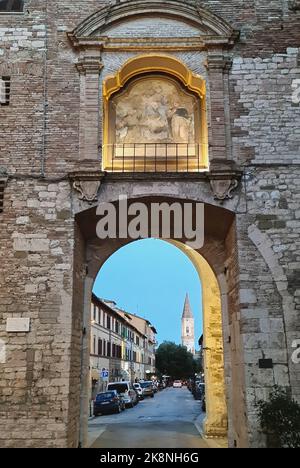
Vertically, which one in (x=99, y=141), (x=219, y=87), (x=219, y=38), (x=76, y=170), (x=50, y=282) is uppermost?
(x=219, y=38)

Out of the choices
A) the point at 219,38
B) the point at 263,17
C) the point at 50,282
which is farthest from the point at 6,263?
the point at 263,17

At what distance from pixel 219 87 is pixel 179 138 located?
4.27 feet

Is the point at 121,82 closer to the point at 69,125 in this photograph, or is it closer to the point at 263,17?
the point at 69,125

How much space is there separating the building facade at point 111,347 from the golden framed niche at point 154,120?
645 inches

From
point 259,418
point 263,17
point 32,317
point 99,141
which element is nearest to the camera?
point 259,418

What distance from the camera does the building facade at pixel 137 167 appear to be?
864 cm

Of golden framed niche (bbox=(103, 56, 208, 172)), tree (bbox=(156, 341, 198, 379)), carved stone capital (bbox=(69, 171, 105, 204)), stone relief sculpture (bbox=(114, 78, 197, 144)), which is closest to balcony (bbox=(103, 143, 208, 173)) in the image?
golden framed niche (bbox=(103, 56, 208, 172))

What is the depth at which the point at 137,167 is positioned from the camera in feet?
33.6

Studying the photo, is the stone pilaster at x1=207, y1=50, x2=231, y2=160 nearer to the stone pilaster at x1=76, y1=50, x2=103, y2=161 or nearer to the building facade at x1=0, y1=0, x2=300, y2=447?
the building facade at x1=0, y1=0, x2=300, y2=447

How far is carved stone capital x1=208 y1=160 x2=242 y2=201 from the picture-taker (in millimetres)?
9266

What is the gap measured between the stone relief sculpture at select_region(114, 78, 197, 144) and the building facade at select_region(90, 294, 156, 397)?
1639 centimetres

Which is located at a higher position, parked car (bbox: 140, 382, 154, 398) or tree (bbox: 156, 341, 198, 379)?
tree (bbox: 156, 341, 198, 379)

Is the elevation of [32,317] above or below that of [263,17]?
below

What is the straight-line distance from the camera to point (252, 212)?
364 inches
